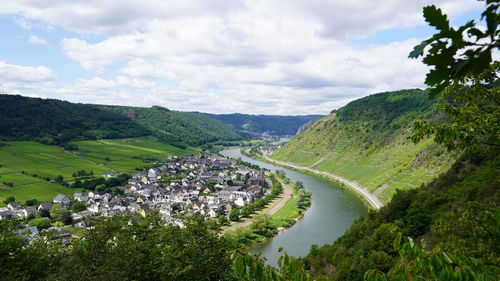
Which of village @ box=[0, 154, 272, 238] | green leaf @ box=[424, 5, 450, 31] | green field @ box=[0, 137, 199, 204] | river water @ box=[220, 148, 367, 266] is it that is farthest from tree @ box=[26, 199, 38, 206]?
green leaf @ box=[424, 5, 450, 31]

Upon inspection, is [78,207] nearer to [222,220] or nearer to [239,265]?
[222,220]

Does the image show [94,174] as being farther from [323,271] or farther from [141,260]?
[141,260]

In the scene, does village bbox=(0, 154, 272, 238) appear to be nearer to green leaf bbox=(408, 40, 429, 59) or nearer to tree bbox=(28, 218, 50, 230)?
tree bbox=(28, 218, 50, 230)

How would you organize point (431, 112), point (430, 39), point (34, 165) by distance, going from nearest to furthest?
1. point (430, 39)
2. point (34, 165)
3. point (431, 112)

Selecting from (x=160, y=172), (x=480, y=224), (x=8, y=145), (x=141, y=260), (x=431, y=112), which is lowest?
(x=160, y=172)

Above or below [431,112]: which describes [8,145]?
below

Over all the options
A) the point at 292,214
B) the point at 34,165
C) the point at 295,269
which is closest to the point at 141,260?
the point at 295,269

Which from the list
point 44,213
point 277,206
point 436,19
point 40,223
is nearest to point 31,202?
point 44,213
